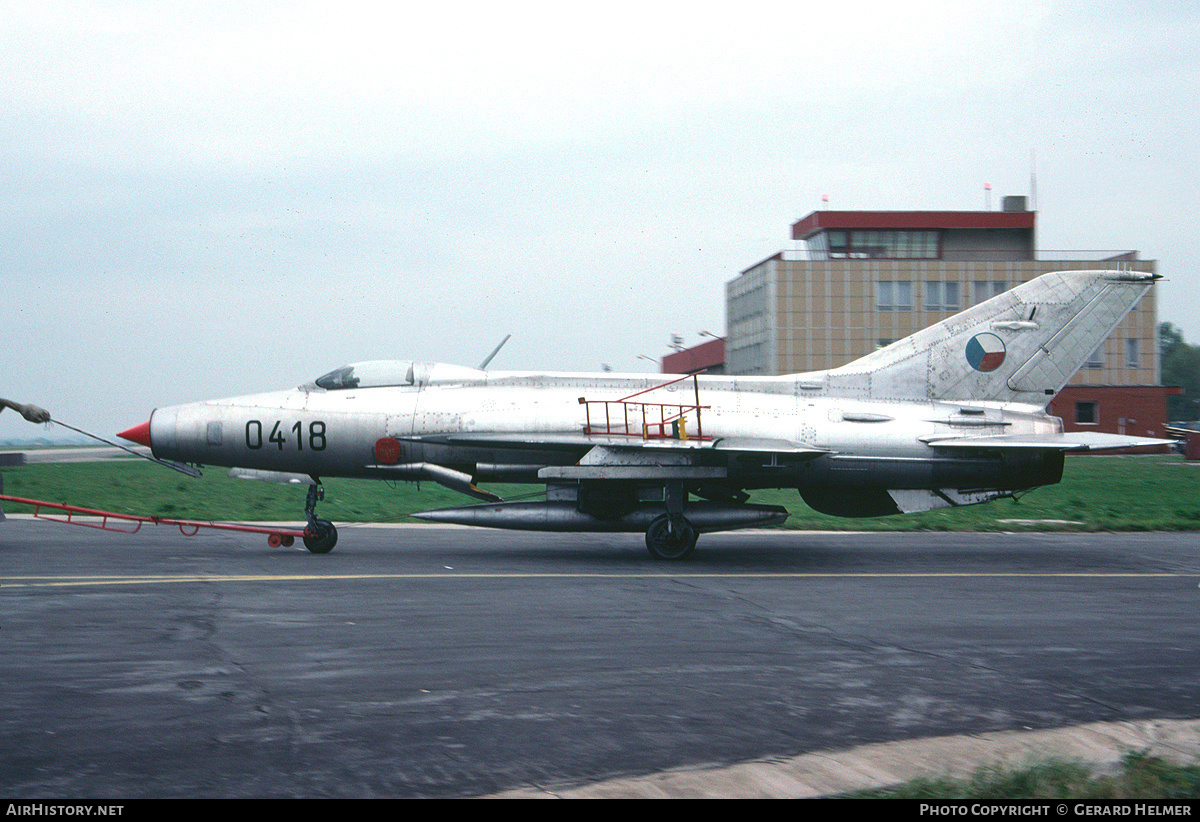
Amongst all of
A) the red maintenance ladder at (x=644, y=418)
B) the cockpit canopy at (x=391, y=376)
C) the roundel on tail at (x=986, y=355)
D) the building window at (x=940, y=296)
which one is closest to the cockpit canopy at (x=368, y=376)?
the cockpit canopy at (x=391, y=376)

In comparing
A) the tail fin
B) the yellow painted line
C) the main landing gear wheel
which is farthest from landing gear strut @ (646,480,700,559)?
the tail fin

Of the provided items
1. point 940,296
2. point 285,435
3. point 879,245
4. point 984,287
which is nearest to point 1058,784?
point 285,435

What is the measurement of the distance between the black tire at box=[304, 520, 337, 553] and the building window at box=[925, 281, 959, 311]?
45.5 m

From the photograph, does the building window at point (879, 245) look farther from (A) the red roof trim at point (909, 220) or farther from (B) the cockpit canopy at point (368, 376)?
(B) the cockpit canopy at point (368, 376)

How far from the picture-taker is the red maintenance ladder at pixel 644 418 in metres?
14.9

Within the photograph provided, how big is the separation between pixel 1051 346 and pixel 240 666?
1342 centimetres

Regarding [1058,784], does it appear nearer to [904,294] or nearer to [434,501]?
[434,501]

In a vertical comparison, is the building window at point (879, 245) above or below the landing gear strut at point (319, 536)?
above

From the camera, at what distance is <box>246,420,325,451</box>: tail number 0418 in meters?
15.5

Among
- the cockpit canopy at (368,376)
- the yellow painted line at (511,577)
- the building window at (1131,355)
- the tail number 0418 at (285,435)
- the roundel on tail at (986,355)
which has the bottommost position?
the yellow painted line at (511,577)

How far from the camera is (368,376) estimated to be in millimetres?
16031

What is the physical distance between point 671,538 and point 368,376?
535cm

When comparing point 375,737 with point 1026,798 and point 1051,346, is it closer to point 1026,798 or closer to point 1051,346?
point 1026,798

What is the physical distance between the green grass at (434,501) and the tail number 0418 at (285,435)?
8.51ft
